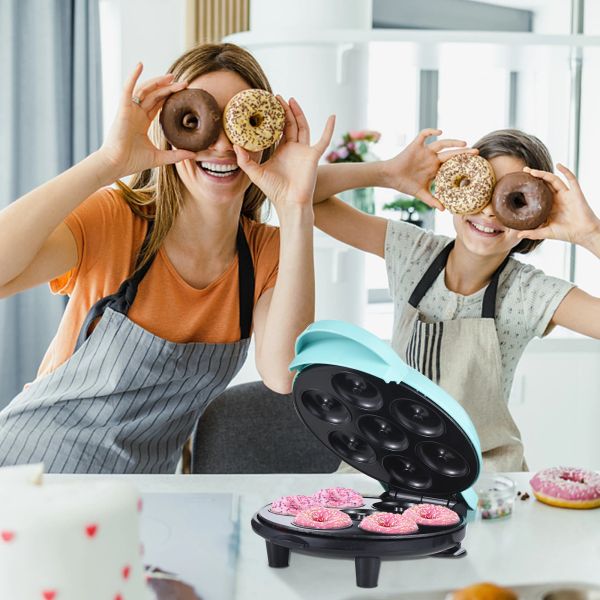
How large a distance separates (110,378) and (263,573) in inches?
20.7

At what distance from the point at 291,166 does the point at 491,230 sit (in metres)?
0.44

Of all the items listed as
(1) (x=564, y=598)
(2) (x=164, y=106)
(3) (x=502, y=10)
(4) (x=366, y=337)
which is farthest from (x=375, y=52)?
(1) (x=564, y=598)

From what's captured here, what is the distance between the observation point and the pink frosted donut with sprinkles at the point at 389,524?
1.01m

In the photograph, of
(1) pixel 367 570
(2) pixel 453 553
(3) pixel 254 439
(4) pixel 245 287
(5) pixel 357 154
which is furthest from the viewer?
(5) pixel 357 154

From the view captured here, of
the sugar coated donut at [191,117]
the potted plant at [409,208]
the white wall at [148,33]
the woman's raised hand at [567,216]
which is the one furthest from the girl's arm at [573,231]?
the white wall at [148,33]

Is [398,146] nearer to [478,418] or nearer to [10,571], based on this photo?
[478,418]

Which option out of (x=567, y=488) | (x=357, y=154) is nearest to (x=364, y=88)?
(x=357, y=154)

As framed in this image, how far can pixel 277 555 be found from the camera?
1.02m

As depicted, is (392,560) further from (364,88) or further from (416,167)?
(364,88)

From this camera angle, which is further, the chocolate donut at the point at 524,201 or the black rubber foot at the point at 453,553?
the chocolate donut at the point at 524,201

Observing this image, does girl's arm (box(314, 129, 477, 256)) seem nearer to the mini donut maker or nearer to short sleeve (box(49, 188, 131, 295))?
short sleeve (box(49, 188, 131, 295))

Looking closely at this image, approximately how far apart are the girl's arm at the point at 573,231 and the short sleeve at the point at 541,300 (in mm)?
15

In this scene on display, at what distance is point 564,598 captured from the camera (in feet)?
2.93

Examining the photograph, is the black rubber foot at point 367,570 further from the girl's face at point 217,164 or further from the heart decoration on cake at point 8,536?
the girl's face at point 217,164
